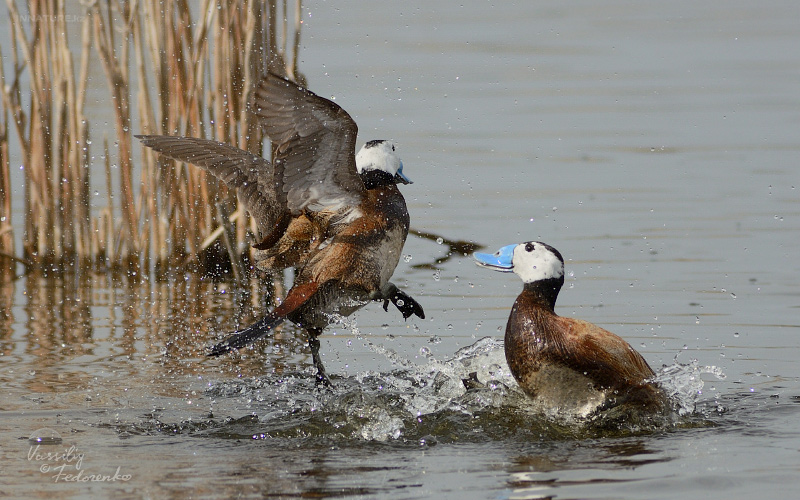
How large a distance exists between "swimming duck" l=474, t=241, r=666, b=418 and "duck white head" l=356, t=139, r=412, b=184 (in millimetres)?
974

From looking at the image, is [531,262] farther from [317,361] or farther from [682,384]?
[317,361]

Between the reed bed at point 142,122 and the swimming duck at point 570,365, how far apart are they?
267 cm

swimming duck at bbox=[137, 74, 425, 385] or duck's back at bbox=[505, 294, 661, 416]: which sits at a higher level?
swimming duck at bbox=[137, 74, 425, 385]

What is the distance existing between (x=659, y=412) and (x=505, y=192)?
169 inches

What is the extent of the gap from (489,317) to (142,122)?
2.32 meters

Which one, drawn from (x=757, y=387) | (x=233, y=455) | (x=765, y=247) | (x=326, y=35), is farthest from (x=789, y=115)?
(x=233, y=455)

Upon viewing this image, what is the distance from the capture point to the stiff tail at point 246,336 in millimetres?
5531

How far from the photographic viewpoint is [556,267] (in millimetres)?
5570

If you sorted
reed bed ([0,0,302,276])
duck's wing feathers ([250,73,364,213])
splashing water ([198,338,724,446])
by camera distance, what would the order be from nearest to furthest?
splashing water ([198,338,724,446]) < duck's wing feathers ([250,73,364,213]) < reed bed ([0,0,302,276])

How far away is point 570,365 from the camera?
5.31 meters

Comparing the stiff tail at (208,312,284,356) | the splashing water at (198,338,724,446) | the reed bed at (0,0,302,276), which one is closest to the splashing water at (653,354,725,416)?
the splashing water at (198,338,724,446)

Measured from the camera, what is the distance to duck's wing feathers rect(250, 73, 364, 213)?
5.46 metres

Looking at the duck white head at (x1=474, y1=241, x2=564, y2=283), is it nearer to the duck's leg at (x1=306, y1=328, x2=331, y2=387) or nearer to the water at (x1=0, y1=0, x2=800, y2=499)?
the water at (x1=0, y1=0, x2=800, y2=499)

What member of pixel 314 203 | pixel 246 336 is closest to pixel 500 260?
pixel 314 203
